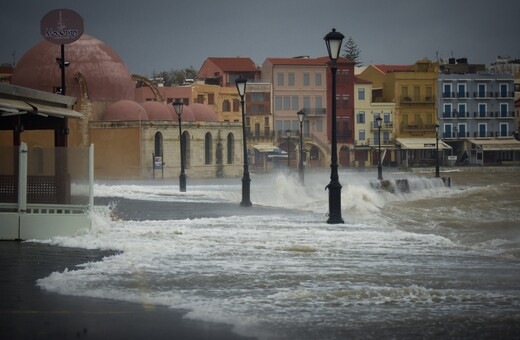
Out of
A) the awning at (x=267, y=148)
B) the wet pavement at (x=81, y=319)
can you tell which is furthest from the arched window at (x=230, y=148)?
the wet pavement at (x=81, y=319)

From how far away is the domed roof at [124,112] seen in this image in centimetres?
6562

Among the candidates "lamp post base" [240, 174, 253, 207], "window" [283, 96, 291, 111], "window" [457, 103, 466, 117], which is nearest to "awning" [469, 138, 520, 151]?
"window" [457, 103, 466, 117]

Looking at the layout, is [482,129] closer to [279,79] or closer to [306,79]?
[306,79]

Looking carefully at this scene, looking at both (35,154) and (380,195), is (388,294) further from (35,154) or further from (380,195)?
(380,195)

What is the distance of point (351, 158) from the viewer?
98750mm

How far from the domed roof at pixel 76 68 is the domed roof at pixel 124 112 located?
1.05 metres

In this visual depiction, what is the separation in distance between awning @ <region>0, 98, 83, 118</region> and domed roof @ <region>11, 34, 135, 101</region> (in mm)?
45434

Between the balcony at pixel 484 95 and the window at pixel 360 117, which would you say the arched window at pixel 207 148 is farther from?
the balcony at pixel 484 95

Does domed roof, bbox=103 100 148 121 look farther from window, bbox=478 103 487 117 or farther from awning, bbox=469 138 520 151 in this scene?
window, bbox=478 103 487 117

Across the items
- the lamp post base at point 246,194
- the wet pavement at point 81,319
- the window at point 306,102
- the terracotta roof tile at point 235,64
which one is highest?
the terracotta roof tile at point 235,64

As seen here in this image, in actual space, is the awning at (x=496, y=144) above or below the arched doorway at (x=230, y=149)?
above

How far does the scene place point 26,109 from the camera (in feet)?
52.2

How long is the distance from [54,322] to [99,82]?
5818 centimetres

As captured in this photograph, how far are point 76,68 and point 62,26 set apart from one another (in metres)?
37.0
